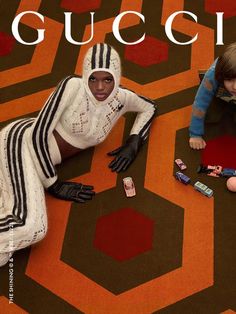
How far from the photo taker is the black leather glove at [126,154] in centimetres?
167

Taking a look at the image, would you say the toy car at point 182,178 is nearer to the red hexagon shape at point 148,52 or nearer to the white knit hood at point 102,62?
the white knit hood at point 102,62

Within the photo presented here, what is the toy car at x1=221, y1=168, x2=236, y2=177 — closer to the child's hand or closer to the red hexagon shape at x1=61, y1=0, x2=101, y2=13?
the child's hand

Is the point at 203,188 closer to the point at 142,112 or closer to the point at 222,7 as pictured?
the point at 142,112

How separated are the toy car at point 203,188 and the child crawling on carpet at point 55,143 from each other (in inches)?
10.3

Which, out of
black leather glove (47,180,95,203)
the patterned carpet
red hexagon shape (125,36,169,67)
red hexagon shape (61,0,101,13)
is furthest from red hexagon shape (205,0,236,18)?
black leather glove (47,180,95,203)

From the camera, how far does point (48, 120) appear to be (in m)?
1.51

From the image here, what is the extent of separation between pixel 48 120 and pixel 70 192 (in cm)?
27

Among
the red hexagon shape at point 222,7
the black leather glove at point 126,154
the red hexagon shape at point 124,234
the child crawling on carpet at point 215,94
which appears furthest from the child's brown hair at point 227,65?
the red hexagon shape at point 222,7

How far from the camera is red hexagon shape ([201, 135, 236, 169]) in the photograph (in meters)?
1.67

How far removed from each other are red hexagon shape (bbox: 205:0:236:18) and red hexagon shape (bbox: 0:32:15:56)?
3.12 feet

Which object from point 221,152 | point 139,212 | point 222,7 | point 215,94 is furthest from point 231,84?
point 222,7

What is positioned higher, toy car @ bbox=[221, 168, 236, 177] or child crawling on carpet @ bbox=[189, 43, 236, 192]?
child crawling on carpet @ bbox=[189, 43, 236, 192]

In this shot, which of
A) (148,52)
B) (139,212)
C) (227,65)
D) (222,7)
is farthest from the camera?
(222,7)

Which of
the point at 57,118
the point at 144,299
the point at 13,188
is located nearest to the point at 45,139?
the point at 57,118
